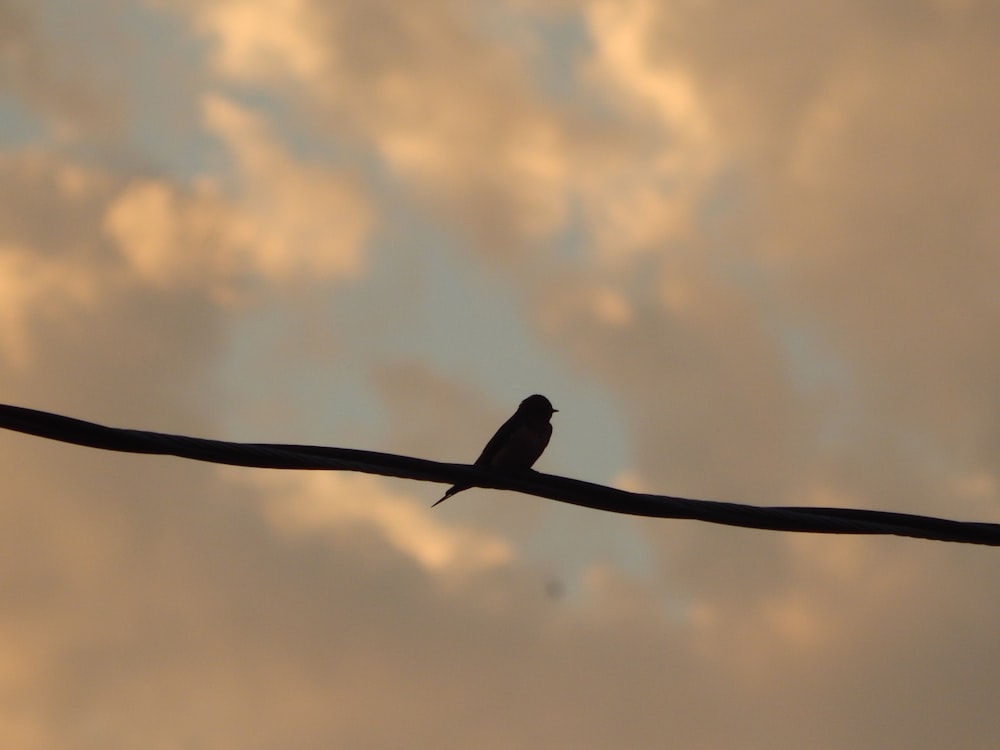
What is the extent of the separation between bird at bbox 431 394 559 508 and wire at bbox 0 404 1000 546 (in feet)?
13.5

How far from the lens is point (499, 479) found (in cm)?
622

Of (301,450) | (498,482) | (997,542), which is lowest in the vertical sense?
(301,450)

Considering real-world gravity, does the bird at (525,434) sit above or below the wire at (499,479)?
above

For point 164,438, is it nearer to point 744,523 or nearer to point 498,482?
point 498,482

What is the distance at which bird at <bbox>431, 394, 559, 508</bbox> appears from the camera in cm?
1038

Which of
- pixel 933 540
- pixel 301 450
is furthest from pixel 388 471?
pixel 933 540

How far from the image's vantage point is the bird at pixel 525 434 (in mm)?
10375

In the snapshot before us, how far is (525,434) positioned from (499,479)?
163 inches

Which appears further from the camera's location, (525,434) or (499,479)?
(525,434)

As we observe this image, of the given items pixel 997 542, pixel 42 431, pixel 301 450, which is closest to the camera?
pixel 42 431

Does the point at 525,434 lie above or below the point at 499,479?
above

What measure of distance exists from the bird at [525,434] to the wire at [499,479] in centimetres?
412

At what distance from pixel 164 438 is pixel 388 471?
95 centimetres

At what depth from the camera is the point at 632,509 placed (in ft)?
19.8
